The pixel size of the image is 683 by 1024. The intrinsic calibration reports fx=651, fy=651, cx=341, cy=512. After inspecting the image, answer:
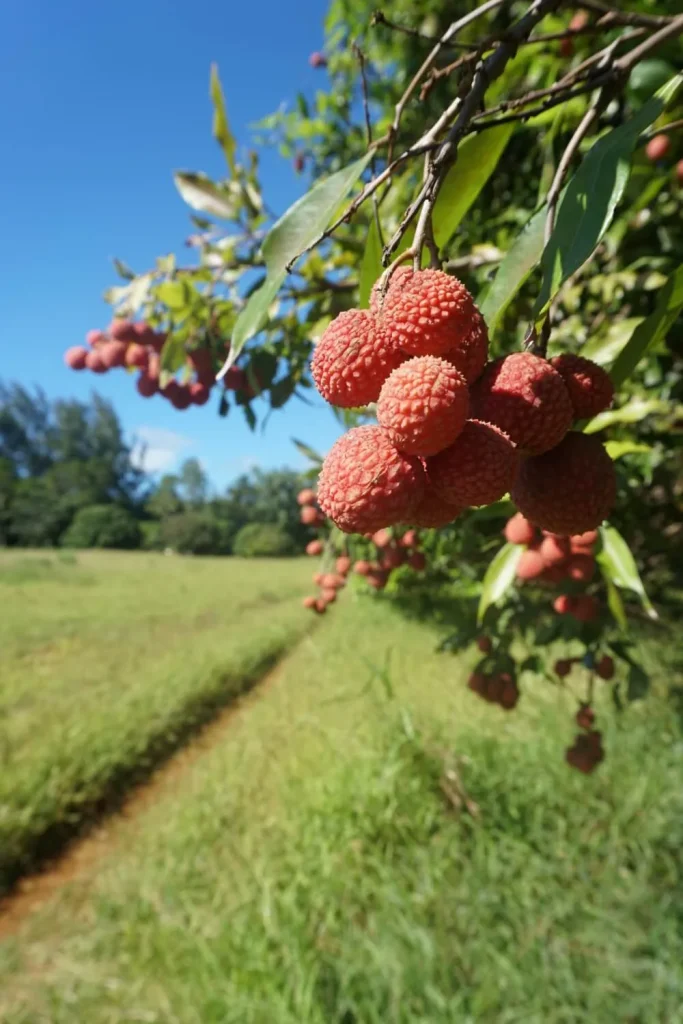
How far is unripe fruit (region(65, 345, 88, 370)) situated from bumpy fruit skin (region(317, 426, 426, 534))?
1.21 meters

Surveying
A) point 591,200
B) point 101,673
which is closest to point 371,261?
point 591,200

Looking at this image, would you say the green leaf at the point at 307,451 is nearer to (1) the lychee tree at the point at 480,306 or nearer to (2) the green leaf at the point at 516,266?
(1) the lychee tree at the point at 480,306

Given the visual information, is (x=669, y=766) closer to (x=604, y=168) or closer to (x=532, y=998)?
(x=532, y=998)

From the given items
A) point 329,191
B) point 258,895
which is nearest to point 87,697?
point 258,895

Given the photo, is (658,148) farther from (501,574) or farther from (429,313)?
(429,313)

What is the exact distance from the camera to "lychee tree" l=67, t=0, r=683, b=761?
33 cm

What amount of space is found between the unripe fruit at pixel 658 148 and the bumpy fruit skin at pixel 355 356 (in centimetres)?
90

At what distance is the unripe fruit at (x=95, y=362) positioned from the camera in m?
1.31

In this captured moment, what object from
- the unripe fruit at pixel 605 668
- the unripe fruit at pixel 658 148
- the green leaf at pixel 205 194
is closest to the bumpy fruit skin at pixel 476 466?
the unripe fruit at pixel 658 148

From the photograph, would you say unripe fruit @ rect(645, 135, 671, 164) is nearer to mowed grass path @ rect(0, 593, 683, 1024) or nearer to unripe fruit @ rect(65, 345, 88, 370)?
unripe fruit @ rect(65, 345, 88, 370)

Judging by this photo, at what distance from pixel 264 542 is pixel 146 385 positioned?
2808cm

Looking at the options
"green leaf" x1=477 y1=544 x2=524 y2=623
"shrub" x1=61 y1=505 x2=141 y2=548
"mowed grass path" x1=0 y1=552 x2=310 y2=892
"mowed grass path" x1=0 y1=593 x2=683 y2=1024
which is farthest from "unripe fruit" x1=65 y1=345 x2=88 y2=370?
"shrub" x1=61 y1=505 x2=141 y2=548

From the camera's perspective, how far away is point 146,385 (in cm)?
130

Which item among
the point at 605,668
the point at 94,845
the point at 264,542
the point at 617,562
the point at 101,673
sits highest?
the point at 264,542
